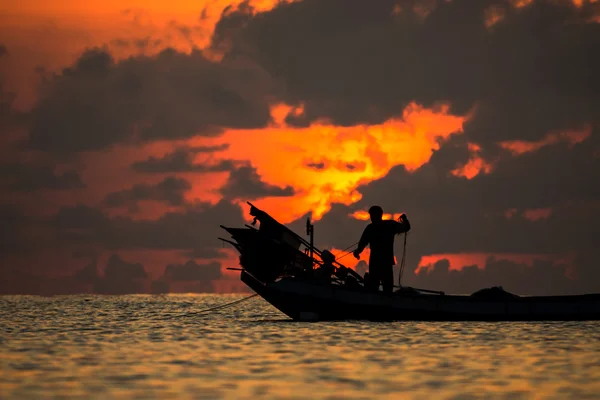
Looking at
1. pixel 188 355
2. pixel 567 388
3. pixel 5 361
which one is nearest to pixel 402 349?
pixel 188 355

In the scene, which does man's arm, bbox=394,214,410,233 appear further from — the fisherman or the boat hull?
the boat hull

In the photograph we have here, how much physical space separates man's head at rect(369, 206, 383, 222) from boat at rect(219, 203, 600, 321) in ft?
9.90

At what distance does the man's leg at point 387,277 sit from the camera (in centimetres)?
4809

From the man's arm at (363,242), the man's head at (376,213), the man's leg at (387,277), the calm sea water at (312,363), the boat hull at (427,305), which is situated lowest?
the calm sea water at (312,363)

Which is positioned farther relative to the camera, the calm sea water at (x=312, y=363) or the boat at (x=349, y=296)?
the boat at (x=349, y=296)

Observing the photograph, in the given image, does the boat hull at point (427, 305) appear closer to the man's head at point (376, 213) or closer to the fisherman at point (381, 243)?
the fisherman at point (381, 243)

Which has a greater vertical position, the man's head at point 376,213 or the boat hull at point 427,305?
the man's head at point 376,213

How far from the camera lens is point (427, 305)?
159 feet

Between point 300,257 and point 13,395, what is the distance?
27153 millimetres

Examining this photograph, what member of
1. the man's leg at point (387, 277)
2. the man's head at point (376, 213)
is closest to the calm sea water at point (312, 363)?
the man's leg at point (387, 277)

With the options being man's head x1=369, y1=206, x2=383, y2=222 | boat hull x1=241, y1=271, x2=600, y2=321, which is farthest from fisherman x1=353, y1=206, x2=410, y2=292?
boat hull x1=241, y1=271, x2=600, y2=321

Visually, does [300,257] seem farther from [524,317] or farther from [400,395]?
[400,395]

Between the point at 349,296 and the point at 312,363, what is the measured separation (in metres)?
18.4

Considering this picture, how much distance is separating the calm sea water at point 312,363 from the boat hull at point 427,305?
70.5 inches
